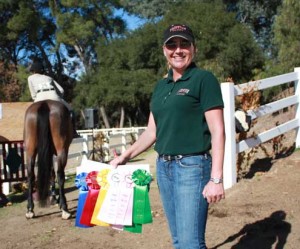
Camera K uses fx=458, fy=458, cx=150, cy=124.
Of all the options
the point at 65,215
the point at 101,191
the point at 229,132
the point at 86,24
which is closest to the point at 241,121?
the point at 229,132

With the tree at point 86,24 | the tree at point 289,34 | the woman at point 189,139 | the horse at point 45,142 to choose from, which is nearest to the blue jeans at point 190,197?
the woman at point 189,139

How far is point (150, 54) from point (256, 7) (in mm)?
9667

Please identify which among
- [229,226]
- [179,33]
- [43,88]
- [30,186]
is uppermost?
[179,33]

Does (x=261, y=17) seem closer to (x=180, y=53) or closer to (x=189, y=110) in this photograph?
(x=180, y=53)

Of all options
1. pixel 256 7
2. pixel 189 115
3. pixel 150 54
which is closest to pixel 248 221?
pixel 189 115

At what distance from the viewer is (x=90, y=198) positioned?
3553 mm

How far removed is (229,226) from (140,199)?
1.96 m

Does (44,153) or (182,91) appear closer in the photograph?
(182,91)

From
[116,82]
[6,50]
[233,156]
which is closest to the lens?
[233,156]

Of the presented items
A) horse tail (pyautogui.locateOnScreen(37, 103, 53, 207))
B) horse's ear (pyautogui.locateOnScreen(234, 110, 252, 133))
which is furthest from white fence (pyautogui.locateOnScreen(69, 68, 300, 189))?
horse tail (pyautogui.locateOnScreen(37, 103, 53, 207))

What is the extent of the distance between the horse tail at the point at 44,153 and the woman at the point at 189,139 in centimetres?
378

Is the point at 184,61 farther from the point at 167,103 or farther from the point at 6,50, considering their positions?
the point at 6,50

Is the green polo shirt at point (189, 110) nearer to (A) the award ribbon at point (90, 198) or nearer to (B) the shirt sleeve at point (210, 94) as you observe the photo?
(B) the shirt sleeve at point (210, 94)

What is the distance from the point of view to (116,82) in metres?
36.7
